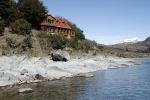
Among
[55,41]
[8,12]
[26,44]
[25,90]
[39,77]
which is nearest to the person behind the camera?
[25,90]

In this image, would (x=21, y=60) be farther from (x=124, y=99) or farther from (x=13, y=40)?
(x=124, y=99)

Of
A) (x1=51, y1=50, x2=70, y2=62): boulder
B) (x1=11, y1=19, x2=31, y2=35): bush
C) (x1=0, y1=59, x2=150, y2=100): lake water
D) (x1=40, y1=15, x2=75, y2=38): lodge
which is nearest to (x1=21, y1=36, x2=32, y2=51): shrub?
(x1=11, y1=19, x2=31, y2=35): bush

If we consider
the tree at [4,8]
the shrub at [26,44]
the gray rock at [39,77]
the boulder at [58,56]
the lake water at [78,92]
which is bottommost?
the lake water at [78,92]

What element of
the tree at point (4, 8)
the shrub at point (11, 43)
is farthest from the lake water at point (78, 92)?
the tree at point (4, 8)

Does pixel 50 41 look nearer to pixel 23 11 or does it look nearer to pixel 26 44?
pixel 26 44

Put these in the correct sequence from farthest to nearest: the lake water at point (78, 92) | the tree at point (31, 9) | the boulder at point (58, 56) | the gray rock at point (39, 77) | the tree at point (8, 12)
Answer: the tree at point (31, 9) < the tree at point (8, 12) < the boulder at point (58, 56) < the gray rock at point (39, 77) < the lake water at point (78, 92)

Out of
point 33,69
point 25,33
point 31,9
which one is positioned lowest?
point 33,69

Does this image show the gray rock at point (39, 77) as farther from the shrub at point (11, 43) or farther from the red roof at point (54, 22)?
the red roof at point (54, 22)

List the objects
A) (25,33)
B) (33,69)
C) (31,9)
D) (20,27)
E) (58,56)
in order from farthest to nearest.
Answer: (31,9)
(25,33)
(20,27)
(58,56)
(33,69)

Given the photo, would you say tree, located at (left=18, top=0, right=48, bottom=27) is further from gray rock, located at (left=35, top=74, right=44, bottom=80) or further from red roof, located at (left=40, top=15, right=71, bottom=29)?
gray rock, located at (left=35, top=74, right=44, bottom=80)

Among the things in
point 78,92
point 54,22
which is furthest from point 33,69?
point 54,22

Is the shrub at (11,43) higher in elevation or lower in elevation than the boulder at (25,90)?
higher

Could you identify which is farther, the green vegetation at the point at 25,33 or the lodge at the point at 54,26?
the lodge at the point at 54,26

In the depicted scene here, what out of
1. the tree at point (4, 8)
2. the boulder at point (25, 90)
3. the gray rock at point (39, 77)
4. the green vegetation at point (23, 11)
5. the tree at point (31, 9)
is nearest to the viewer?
the boulder at point (25, 90)
